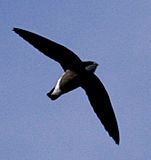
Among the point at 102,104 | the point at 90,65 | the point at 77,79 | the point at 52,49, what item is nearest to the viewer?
the point at 52,49

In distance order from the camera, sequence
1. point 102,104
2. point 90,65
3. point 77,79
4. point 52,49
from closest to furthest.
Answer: point 52,49
point 90,65
point 77,79
point 102,104

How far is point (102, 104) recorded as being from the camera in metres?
14.8

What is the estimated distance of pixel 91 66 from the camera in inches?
557

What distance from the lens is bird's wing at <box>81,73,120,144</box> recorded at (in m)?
14.6

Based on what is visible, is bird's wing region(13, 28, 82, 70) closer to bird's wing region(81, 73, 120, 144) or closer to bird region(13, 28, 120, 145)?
bird region(13, 28, 120, 145)

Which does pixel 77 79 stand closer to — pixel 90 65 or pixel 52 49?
pixel 90 65

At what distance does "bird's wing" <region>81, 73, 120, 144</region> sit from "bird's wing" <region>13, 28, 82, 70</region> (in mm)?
599

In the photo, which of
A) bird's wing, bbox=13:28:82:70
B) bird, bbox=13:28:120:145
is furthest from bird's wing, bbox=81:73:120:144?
bird's wing, bbox=13:28:82:70

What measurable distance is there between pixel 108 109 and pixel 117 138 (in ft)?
2.08

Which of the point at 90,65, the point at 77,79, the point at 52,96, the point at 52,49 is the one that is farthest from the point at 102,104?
the point at 52,49

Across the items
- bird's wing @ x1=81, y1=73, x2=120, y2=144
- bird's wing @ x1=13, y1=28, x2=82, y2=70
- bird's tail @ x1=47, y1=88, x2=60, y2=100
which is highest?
bird's wing @ x1=13, y1=28, x2=82, y2=70

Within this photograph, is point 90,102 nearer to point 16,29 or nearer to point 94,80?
point 94,80

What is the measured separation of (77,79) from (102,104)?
92 cm

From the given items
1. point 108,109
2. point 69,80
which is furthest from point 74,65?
point 108,109
